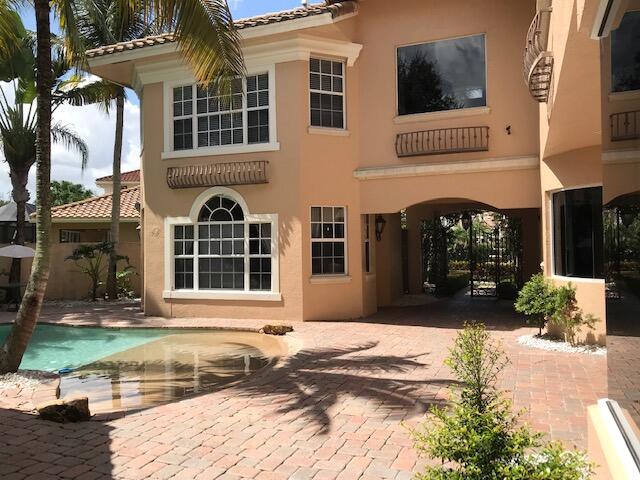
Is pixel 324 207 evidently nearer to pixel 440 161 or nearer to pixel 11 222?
pixel 440 161

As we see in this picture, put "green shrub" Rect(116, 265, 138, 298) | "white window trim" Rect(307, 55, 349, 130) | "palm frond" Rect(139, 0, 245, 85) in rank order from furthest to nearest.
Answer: "green shrub" Rect(116, 265, 138, 298), "white window trim" Rect(307, 55, 349, 130), "palm frond" Rect(139, 0, 245, 85)

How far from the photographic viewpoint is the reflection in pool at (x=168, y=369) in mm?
7662

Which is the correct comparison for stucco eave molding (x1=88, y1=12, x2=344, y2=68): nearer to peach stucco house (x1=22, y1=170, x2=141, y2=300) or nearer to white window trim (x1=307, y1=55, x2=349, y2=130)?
white window trim (x1=307, y1=55, x2=349, y2=130)

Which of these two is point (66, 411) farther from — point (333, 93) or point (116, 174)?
point (116, 174)

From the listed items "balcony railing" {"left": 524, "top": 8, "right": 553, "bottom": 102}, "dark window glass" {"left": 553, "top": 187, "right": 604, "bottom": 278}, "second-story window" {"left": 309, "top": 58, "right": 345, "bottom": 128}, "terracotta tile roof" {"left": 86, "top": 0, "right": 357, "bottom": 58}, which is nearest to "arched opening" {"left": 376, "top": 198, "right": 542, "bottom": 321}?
"second-story window" {"left": 309, "top": 58, "right": 345, "bottom": 128}

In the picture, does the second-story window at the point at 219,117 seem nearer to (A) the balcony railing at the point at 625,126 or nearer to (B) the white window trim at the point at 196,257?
(B) the white window trim at the point at 196,257

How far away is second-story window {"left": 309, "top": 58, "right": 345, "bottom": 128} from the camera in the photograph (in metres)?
13.8

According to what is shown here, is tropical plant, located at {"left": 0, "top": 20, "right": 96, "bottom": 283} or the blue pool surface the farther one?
tropical plant, located at {"left": 0, "top": 20, "right": 96, "bottom": 283}

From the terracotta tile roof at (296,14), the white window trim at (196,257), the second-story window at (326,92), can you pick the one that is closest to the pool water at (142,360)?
the white window trim at (196,257)

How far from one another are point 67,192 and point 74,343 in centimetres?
5152

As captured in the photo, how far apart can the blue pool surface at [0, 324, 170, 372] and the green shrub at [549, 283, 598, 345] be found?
910 cm

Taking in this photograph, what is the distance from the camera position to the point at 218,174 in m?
14.1

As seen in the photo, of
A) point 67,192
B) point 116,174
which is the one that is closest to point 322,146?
point 116,174

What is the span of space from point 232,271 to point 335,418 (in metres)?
8.81
